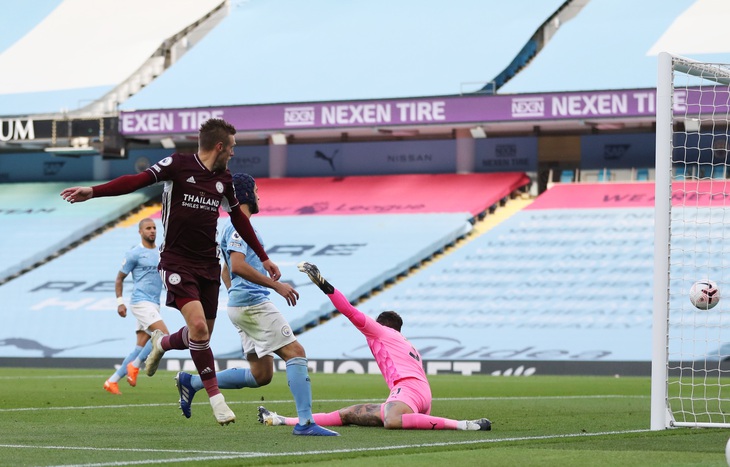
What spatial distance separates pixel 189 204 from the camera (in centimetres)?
895

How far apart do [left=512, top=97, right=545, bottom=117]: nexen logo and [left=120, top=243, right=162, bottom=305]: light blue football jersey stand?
16370 millimetres

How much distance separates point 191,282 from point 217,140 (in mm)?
1043

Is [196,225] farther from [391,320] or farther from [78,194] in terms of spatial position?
[391,320]

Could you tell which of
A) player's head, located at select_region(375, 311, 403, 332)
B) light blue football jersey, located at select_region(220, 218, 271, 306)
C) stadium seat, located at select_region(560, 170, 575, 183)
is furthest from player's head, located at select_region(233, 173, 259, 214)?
stadium seat, located at select_region(560, 170, 575, 183)

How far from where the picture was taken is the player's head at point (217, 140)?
9.03 metres

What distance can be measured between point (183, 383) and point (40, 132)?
27.0 metres

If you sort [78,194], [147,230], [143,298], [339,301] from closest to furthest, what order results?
[78,194]
[339,301]
[147,230]
[143,298]

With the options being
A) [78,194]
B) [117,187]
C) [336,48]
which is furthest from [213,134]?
[336,48]

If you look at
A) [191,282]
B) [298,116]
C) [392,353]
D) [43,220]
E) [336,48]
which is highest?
[336,48]

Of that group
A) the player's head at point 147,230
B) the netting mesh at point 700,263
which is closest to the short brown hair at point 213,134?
the netting mesh at point 700,263

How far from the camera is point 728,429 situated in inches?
414

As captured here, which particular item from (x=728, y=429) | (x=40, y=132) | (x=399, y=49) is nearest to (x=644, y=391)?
(x=728, y=429)

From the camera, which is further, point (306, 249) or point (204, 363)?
point (306, 249)

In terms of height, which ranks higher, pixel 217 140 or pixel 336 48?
pixel 336 48
